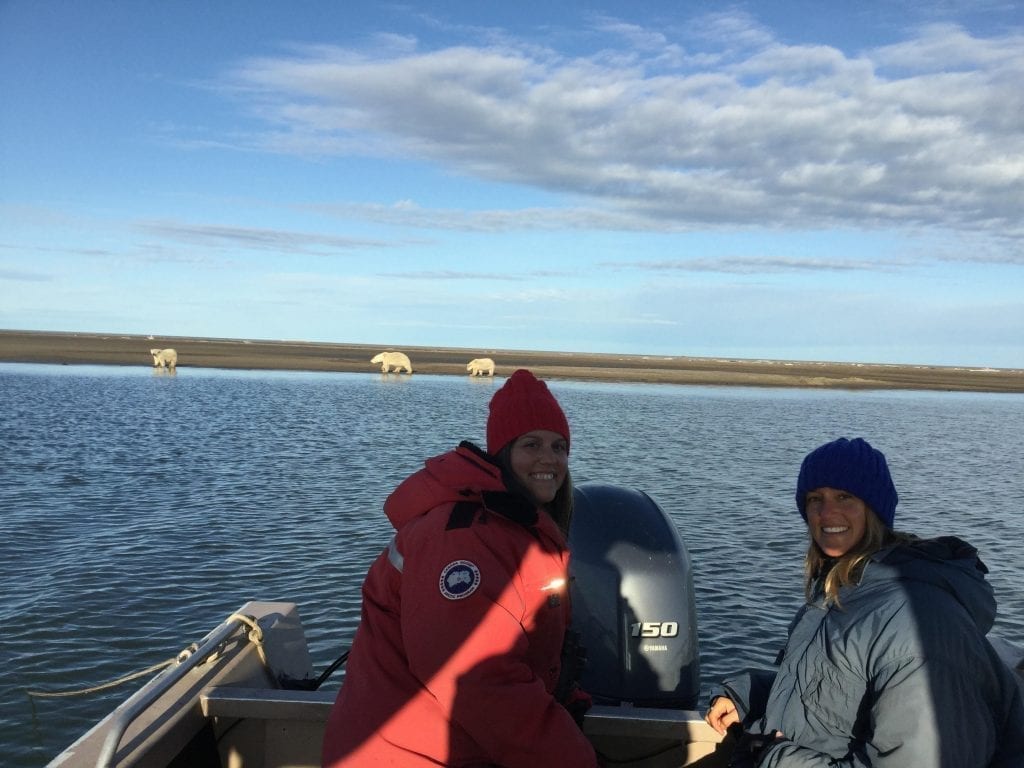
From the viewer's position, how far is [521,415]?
113 inches

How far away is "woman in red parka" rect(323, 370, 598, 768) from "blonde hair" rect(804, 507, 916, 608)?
965 millimetres

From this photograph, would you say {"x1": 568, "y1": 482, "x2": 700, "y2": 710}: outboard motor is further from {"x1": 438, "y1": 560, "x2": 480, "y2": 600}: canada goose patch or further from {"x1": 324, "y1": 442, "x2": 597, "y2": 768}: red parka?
{"x1": 438, "y1": 560, "x2": 480, "y2": 600}: canada goose patch

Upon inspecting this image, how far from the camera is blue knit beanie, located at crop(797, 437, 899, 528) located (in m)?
2.90

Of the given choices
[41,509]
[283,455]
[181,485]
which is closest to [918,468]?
[283,455]

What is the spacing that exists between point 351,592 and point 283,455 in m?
10.5

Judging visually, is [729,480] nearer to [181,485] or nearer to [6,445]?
[181,485]

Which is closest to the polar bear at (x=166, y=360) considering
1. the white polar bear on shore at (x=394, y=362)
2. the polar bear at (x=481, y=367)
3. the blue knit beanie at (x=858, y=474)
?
the white polar bear on shore at (x=394, y=362)

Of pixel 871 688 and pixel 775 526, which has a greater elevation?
pixel 871 688

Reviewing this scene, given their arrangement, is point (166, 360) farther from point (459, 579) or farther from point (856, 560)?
point (856, 560)

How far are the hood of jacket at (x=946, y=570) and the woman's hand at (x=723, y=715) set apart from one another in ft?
3.18

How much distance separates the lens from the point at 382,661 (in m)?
2.53

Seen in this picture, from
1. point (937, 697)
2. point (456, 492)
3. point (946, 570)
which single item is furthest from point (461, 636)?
point (946, 570)

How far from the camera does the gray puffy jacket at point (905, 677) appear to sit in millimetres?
2441

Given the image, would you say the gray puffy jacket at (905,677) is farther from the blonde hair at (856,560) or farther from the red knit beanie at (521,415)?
the red knit beanie at (521,415)
